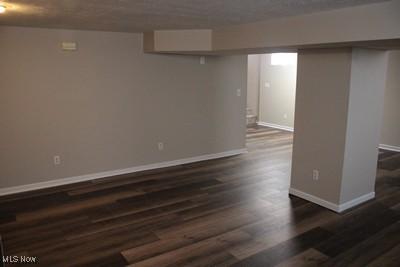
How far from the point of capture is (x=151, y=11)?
9.32ft

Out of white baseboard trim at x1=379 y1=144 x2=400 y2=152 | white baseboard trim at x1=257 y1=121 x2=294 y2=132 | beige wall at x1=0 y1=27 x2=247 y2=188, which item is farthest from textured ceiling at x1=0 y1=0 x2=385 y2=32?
white baseboard trim at x1=257 y1=121 x2=294 y2=132

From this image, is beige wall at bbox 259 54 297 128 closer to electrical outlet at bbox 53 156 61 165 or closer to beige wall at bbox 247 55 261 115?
beige wall at bbox 247 55 261 115

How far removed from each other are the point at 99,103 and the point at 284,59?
548cm

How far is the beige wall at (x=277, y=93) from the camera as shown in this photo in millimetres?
8211

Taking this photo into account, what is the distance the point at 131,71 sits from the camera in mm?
4699

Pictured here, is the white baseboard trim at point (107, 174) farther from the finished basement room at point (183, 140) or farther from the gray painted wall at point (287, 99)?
the gray painted wall at point (287, 99)

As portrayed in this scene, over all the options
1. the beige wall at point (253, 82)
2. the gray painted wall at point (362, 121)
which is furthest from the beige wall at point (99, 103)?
the beige wall at point (253, 82)

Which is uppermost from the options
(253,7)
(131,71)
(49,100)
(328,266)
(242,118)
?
(253,7)

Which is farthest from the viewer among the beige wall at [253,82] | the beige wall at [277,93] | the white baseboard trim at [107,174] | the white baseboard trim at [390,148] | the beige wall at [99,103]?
the beige wall at [253,82]

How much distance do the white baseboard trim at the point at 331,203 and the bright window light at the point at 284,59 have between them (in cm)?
488

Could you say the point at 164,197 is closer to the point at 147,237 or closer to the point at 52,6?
the point at 147,237

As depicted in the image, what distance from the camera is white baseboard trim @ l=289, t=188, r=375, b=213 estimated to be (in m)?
3.61

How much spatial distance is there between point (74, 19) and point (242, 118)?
3.63 m

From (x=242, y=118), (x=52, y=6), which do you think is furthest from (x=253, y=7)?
(x=242, y=118)
